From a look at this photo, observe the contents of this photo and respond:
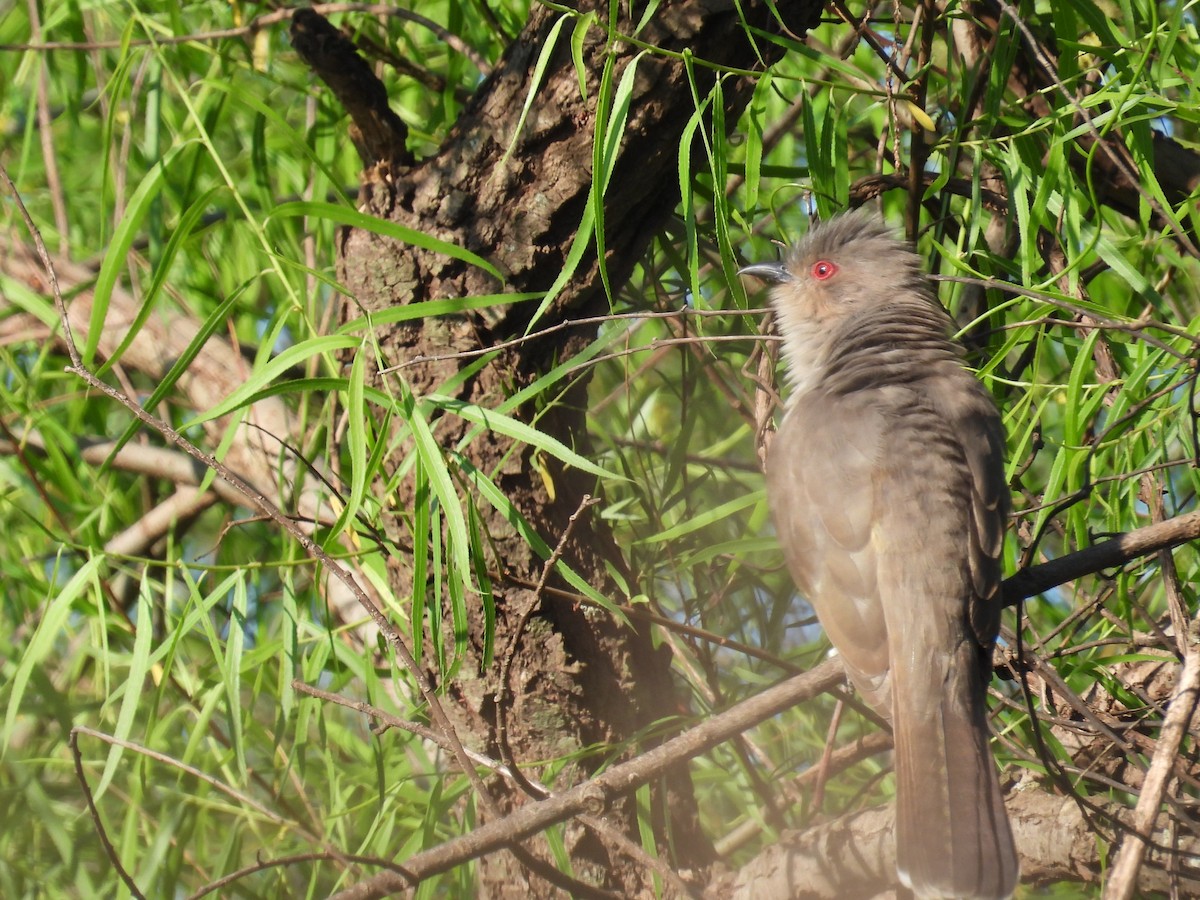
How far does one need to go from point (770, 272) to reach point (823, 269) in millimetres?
173

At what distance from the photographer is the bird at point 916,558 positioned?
107 inches

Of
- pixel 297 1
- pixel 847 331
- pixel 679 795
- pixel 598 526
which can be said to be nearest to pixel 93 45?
pixel 297 1

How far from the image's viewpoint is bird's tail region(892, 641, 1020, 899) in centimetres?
267

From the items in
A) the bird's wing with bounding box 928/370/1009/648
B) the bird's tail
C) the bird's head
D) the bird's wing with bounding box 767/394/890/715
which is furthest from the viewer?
the bird's head

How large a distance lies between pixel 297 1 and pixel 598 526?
93.1 inches

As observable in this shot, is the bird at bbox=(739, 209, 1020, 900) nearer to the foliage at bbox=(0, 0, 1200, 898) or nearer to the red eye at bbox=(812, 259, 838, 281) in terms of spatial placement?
the foliage at bbox=(0, 0, 1200, 898)

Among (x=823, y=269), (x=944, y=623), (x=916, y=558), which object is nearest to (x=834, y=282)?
(x=823, y=269)

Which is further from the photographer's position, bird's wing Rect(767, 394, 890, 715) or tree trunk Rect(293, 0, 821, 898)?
tree trunk Rect(293, 0, 821, 898)

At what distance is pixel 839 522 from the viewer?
3041 mm

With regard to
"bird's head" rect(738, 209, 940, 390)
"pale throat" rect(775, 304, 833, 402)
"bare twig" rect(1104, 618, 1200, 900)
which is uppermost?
"bird's head" rect(738, 209, 940, 390)

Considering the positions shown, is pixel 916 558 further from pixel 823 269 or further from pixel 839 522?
pixel 823 269

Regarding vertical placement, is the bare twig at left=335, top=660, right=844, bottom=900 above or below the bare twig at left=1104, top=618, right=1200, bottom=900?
below

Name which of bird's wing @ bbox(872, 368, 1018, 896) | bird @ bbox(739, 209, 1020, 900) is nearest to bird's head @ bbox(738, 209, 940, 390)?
bird @ bbox(739, 209, 1020, 900)

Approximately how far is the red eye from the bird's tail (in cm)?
144
